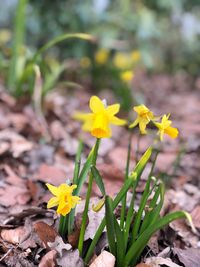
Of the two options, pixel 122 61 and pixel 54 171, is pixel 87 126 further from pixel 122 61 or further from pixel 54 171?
pixel 122 61

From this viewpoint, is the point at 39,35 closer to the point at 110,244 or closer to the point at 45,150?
the point at 45,150

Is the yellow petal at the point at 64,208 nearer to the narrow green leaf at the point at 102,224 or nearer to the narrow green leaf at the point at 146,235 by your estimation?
the narrow green leaf at the point at 102,224

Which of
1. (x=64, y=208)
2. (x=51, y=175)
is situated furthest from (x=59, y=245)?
(x=51, y=175)

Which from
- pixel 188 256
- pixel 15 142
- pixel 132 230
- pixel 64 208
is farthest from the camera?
pixel 15 142

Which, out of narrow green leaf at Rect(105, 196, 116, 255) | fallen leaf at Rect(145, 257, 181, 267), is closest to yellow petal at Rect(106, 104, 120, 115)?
narrow green leaf at Rect(105, 196, 116, 255)

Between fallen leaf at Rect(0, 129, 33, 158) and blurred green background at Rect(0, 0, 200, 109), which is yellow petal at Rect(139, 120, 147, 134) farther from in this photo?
blurred green background at Rect(0, 0, 200, 109)

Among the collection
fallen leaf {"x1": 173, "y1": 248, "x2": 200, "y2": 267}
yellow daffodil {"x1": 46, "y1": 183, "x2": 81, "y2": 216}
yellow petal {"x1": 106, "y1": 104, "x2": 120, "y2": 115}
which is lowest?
fallen leaf {"x1": 173, "y1": 248, "x2": 200, "y2": 267}
